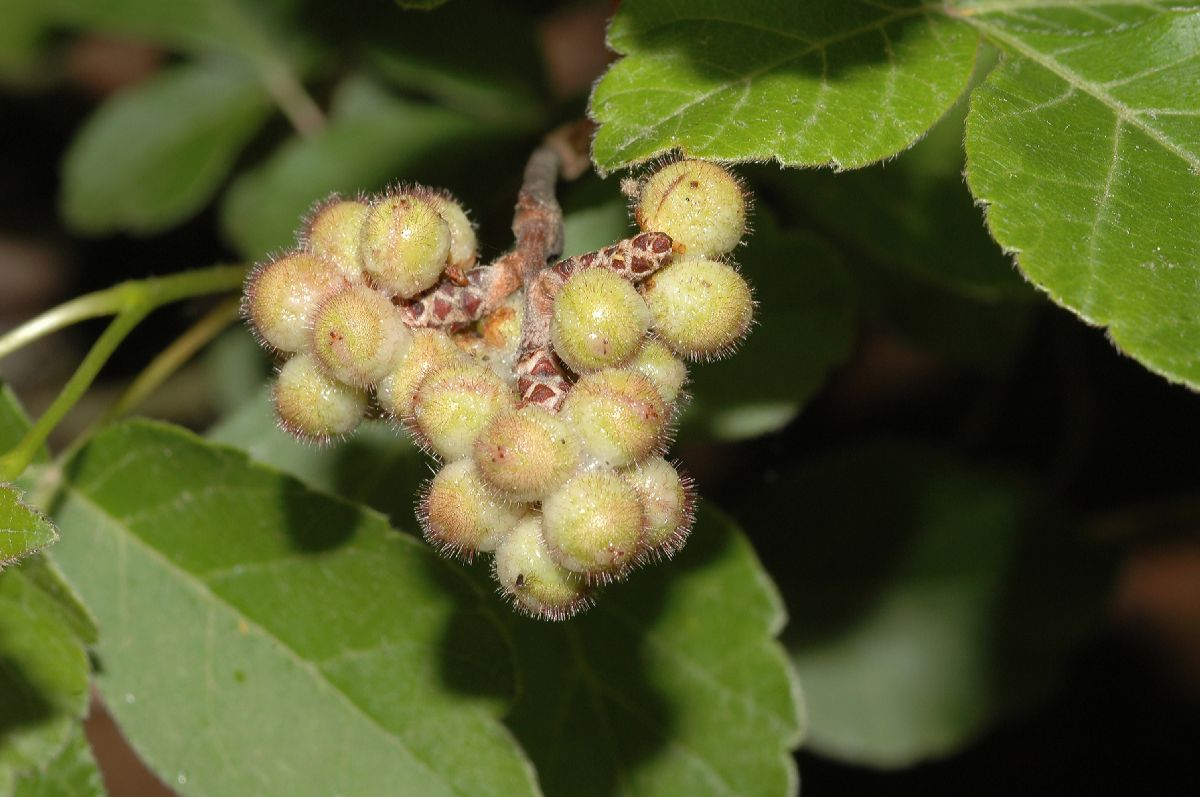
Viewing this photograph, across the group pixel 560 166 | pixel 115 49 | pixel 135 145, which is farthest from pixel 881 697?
pixel 115 49

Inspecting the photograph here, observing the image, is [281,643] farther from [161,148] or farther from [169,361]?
[161,148]

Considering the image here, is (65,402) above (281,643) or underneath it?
above

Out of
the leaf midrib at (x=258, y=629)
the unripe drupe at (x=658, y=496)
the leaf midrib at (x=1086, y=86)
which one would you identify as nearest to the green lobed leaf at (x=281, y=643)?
the leaf midrib at (x=258, y=629)

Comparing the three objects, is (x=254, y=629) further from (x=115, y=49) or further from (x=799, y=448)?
(x=115, y=49)

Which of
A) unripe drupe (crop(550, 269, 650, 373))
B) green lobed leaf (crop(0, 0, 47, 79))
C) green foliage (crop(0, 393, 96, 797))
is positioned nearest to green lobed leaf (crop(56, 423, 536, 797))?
green foliage (crop(0, 393, 96, 797))

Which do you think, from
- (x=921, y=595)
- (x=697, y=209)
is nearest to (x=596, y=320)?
(x=697, y=209)

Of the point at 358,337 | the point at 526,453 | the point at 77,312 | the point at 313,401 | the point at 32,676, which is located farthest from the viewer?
the point at 77,312

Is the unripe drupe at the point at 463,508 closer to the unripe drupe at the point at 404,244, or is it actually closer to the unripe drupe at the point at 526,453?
the unripe drupe at the point at 526,453
